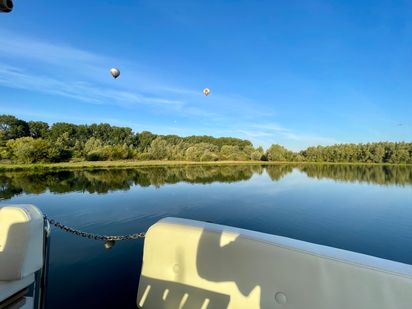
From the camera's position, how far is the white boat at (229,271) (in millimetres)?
1525

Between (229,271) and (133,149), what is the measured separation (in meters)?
46.7

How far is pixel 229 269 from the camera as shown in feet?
6.39

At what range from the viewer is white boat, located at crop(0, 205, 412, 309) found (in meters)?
1.53

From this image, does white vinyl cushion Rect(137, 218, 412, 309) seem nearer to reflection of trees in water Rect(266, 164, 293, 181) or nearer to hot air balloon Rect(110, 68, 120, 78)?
hot air balloon Rect(110, 68, 120, 78)

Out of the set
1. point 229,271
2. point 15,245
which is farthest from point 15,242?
point 229,271

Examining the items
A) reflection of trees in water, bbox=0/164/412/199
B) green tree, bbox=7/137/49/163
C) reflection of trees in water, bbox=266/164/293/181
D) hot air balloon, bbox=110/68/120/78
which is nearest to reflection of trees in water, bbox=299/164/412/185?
reflection of trees in water, bbox=0/164/412/199

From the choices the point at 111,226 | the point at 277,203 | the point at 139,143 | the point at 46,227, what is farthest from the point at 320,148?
the point at 46,227

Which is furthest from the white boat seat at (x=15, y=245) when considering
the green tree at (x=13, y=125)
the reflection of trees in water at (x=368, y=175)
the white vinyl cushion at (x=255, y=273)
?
the green tree at (x=13, y=125)

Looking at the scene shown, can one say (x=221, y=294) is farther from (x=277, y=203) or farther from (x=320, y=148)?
(x=320, y=148)

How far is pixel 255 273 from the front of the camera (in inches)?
72.3

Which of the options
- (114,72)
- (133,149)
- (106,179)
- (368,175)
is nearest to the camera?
(114,72)

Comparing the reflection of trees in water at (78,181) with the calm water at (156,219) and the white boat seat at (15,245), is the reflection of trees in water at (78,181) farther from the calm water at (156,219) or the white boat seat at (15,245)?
the white boat seat at (15,245)

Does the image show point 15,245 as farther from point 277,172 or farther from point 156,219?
point 277,172

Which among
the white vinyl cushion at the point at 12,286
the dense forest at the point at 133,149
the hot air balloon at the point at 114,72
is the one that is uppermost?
the hot air balloon at the point at 114,72
